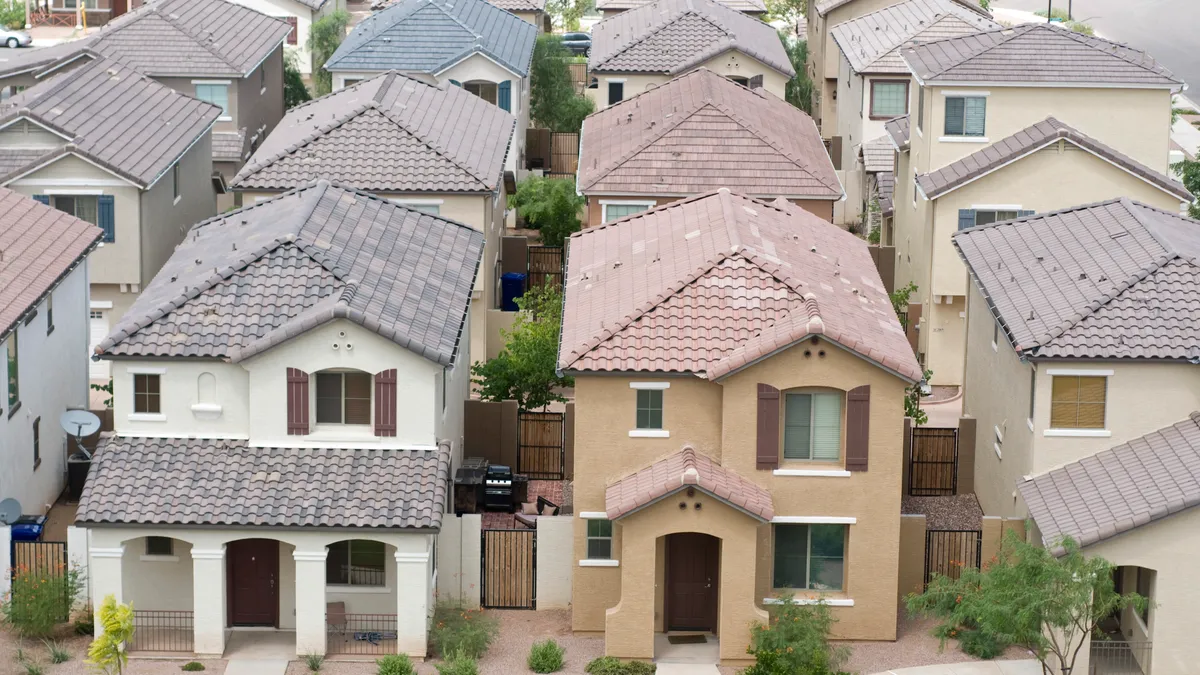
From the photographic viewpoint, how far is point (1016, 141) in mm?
55719

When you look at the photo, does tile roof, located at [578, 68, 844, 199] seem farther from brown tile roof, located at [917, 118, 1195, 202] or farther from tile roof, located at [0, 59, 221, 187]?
tile roof, located at [0, 59, 221, 187]

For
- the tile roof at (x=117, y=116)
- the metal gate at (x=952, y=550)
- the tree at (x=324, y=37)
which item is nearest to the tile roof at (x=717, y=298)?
the metal gate at (x=952, y=550)

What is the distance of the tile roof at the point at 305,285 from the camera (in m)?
40.1

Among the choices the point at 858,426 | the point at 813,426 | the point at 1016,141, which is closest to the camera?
the point at 858,426

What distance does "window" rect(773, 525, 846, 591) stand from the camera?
4034 centimetres

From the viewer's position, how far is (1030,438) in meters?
41.2

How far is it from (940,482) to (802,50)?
44813 millimetres

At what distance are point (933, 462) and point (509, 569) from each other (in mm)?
12419

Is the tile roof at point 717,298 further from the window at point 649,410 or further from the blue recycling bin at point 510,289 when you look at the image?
the blue recycling bin at point 510,289

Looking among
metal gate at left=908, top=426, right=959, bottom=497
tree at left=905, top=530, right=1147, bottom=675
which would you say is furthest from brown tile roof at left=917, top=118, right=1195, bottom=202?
tree at left=905, top=530, right=1147, bottom=675

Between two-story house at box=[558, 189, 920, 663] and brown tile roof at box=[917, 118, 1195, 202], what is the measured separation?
558 inches

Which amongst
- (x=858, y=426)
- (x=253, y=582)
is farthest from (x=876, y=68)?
(x=253, y=582)

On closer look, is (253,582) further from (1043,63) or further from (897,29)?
(897,29)

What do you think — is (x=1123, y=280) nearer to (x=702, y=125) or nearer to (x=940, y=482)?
(x=940, y=482)
